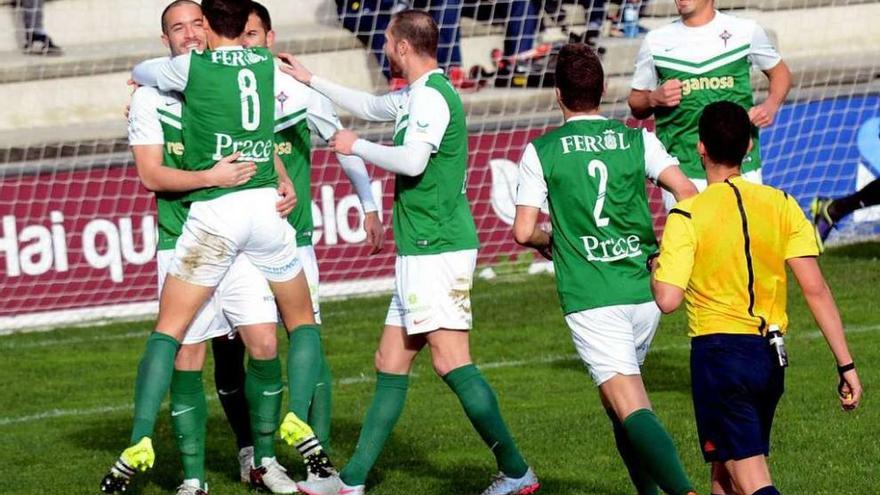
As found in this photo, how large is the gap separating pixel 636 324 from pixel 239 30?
1946 mm

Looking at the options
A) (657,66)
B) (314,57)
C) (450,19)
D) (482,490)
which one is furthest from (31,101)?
(482,490)

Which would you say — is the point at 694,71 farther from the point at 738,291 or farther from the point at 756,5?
the point at 756,5

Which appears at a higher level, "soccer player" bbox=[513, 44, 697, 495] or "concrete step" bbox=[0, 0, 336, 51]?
"soccer player" bbox=[513, 44, 697, 495]

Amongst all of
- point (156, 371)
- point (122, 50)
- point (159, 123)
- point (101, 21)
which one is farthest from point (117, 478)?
point (101, 21)

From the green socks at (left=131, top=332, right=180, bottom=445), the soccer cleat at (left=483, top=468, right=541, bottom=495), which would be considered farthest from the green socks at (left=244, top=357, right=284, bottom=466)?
the soccer cleat at (left=483, top=468, right=541, bottom=495)

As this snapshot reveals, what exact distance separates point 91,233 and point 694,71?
19.2ft

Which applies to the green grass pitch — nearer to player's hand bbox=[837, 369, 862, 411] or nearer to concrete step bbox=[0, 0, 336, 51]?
player's hand bbox=[837, 369, 862, 411]

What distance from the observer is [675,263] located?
5434 millimetres

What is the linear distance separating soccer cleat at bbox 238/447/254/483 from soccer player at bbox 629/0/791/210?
97.9 inches

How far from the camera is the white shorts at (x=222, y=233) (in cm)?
683

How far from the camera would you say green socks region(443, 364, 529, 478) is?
6.92m

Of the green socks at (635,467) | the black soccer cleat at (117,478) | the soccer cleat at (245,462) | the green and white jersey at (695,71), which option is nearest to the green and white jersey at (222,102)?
the black soccer cleat at (117,478)

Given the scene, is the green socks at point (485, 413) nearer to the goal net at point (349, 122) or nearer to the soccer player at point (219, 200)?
the soccer player at point (219, 200)

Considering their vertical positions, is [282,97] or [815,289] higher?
[815,289]
